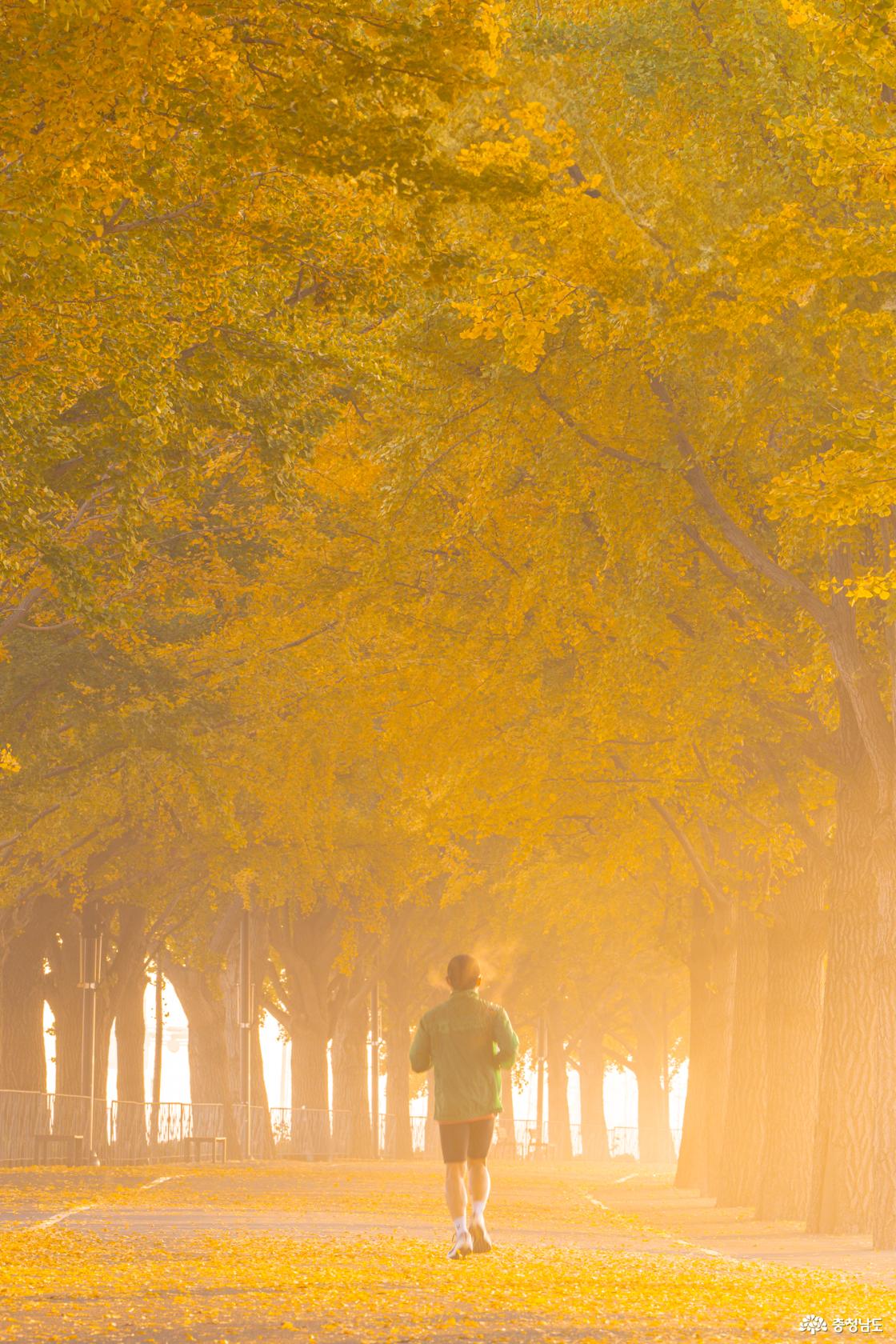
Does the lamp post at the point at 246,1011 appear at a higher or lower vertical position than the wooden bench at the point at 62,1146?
higher

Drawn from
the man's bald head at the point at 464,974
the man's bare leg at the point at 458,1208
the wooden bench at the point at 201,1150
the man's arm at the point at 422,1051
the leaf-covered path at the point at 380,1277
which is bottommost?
the wooden bench at the point at 201,1150

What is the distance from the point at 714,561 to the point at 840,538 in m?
1.79

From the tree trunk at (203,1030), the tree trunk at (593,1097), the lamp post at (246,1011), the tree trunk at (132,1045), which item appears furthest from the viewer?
the tree trunk at (593,1097)

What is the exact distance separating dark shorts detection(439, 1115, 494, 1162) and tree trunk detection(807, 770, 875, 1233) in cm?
590

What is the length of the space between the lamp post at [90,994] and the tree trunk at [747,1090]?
1398 cm

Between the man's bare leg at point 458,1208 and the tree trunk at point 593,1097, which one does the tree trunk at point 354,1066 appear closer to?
the tree trunk at point 593,1097

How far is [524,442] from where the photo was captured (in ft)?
58.7

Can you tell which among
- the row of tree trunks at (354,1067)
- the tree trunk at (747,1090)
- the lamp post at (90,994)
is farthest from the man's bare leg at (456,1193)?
the row of tree trunks at (354,1067)

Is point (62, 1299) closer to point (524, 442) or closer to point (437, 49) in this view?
point (437, 49)

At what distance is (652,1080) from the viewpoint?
64312mm

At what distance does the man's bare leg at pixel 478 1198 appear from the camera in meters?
12.0

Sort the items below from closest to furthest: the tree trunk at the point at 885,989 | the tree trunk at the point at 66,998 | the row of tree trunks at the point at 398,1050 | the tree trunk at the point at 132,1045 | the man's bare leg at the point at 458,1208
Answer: the man's bare leg at the point at 458,1208, the tree trunk at the point at 885,989, the tree trunk at the point at 66,998, the tree trunk at the point at 132,1045, the row of tree trunks at the point at 398,1050

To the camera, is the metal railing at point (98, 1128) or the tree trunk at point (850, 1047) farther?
the metal railing at point (98, 1128)

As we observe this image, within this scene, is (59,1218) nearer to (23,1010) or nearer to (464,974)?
(464,974)
